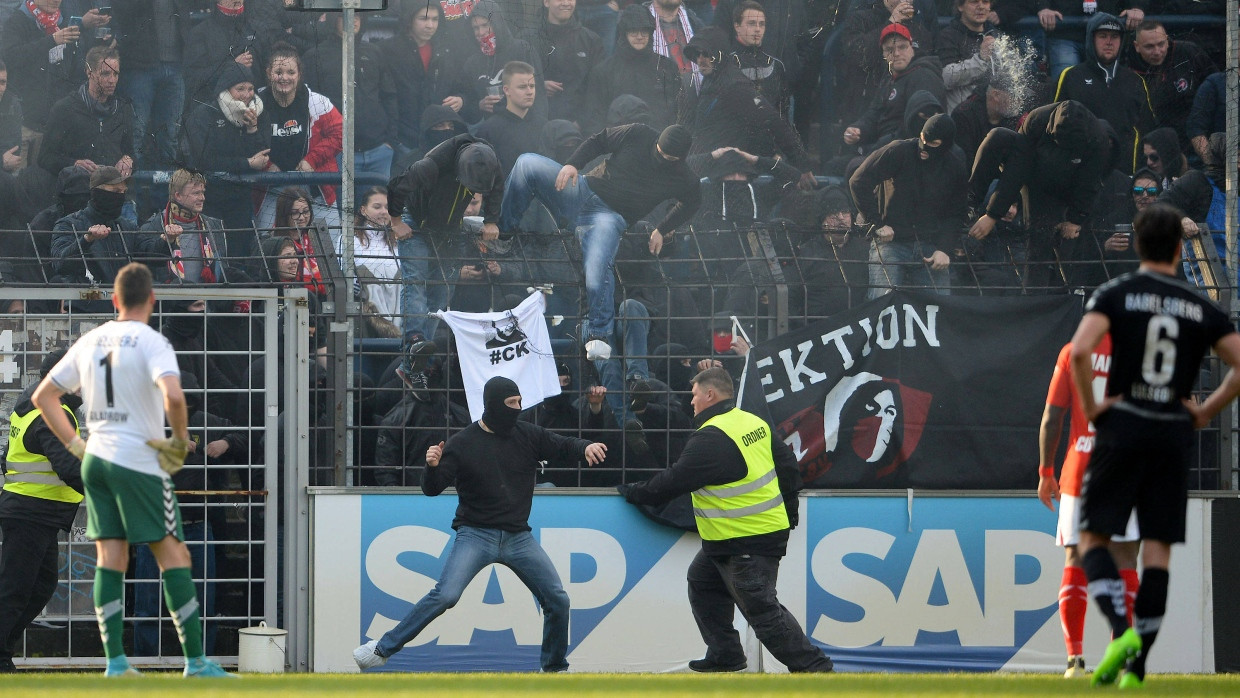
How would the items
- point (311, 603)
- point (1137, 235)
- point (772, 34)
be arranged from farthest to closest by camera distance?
point (772, 34) → point (311, 603) → point (1137, 235)

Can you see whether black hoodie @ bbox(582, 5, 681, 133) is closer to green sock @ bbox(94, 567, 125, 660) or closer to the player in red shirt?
the player in red shirt

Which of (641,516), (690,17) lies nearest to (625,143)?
(690,17)

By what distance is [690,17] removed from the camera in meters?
12.4

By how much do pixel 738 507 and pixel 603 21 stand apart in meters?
5.75

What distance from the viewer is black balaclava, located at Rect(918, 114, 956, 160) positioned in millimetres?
11992

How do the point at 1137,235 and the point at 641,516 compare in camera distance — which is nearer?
the point at 1137,235

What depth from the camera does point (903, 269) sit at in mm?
11211

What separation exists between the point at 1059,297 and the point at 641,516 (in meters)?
3.25

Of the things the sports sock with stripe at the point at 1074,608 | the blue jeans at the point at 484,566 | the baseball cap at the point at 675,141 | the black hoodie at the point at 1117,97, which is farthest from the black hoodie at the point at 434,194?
the sports sock with stripe at the point at 1074,608

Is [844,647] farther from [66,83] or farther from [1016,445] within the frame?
[66,83]

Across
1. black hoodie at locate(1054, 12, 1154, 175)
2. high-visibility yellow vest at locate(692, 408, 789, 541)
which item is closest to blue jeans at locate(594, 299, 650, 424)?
high-visibility yellow vest at locate(692, 408, 789, 541)

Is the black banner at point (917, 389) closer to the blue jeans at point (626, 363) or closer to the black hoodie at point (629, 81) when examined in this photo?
the blue jeans at point (626, 363)

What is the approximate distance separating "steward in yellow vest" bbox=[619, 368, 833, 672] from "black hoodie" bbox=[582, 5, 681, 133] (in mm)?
4570

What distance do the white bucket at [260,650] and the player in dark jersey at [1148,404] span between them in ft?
17.0
